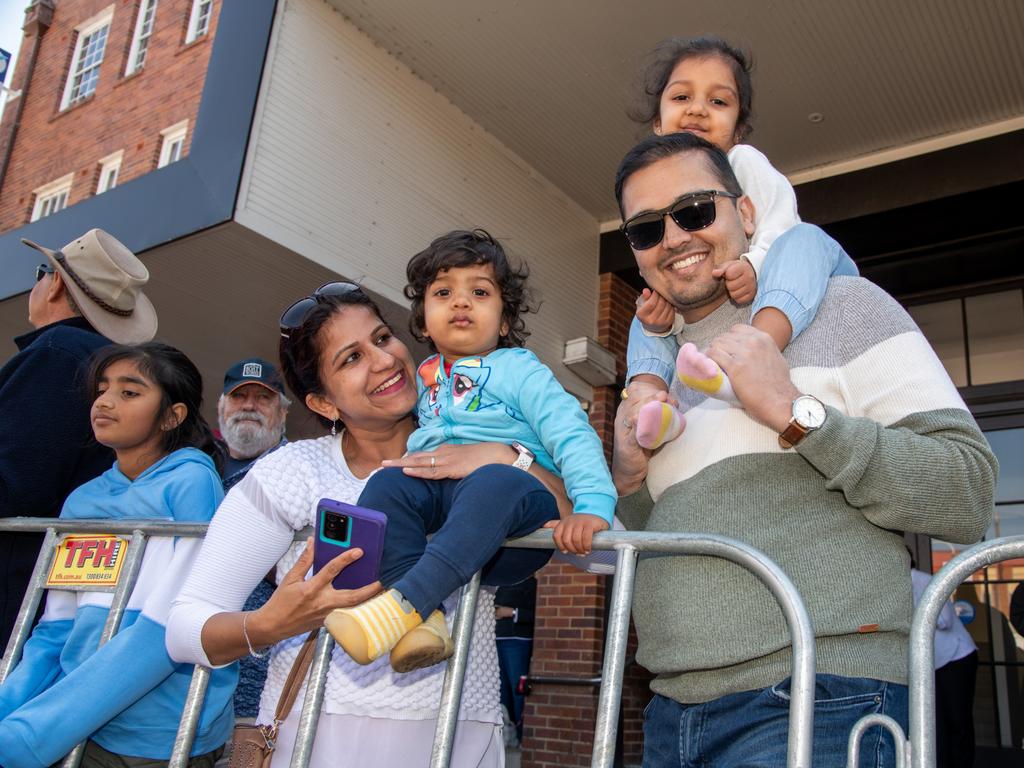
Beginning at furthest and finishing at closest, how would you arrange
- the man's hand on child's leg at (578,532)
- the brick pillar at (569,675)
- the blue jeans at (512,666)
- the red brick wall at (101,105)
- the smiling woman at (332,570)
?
1. the red brick wall at (101,105)
2. the brick pillar at (569,675)
3. the blue jeans at (512,666)
4. the smiling woman at (332,570)
5. the man's hand on child's leg at (578,532)

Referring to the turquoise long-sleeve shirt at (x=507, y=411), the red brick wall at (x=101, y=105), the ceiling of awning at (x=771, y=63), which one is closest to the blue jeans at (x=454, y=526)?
the turquoise long-sleeve shirt at (x=507, y=411)

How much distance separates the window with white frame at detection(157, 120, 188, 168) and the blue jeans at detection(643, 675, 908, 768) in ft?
24.2

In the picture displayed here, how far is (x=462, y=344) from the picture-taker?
8.49 feet

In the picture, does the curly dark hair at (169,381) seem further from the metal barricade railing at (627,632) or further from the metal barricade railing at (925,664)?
the metal barricade railing at (925,664)

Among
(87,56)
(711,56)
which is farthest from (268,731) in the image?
(87,56)

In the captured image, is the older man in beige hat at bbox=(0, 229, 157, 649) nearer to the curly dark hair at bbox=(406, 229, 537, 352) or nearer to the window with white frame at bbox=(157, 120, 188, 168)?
the curly dark hair at bbox=(406, 229, 537, 352)

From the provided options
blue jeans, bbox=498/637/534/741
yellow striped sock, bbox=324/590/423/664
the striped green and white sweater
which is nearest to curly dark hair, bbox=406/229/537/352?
the striped green and white sweater

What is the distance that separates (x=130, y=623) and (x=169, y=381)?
98 centimetres

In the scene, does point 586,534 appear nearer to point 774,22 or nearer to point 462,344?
point 462,344

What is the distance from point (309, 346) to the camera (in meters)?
2.58

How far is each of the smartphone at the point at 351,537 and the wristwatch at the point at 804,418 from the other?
0.79m

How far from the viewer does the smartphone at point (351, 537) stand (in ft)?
5.96

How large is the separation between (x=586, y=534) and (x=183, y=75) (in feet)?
25.0

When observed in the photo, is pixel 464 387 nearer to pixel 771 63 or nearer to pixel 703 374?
pixel 703 374
